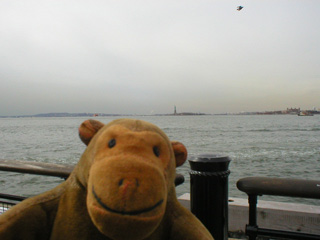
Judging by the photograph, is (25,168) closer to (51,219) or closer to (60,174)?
(60,174)

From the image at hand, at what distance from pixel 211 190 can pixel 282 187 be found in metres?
0.56

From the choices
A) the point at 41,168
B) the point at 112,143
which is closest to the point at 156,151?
the point at 112,143

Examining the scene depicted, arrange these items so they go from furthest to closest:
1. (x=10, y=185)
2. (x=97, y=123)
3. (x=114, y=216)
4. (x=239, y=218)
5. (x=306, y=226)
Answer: (x=10, y=185), (x=239, y=218), (x=306, y=226), (x=97, y=123), (x=114, y=216)

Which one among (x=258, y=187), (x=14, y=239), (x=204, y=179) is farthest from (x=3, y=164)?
(x=258, y=187)

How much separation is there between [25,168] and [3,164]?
370 millimetres

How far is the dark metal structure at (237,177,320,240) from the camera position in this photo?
214 cm

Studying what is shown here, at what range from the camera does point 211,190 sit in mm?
2439

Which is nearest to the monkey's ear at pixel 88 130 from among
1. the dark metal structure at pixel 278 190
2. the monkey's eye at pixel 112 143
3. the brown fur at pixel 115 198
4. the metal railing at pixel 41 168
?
the brown fur at pixel 115 198

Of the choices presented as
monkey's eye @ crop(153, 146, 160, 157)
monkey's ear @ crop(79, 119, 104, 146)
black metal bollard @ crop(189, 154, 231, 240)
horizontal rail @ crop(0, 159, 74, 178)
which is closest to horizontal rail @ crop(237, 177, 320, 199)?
black metal bollard @ crop(189, 154, 231, 240)

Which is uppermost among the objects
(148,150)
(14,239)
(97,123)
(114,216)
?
(97,123)

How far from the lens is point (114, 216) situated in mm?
1141

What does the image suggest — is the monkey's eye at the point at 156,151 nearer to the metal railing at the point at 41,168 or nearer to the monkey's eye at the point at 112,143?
the monkey's eye at the point at 112,143

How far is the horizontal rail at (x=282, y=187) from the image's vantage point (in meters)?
2.13

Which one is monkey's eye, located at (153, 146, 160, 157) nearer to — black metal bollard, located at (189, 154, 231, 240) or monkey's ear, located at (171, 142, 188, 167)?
monkey's ear, located at (171, 142, 188, 167)
